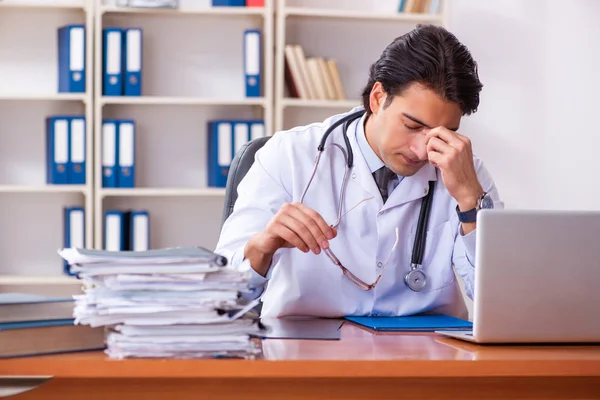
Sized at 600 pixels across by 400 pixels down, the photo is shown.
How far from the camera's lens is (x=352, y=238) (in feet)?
6.10

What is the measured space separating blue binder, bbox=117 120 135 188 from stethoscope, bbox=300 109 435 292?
1.79 metres

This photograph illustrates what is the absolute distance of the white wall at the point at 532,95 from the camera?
3.64m

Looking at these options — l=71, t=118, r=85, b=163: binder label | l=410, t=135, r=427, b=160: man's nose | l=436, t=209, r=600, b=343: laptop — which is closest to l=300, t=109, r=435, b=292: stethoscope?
l=410, t=135, r=427, b=160: man's nose

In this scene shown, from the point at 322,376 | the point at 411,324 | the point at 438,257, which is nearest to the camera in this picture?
the point at 322,376

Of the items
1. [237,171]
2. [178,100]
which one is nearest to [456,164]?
[237,171]

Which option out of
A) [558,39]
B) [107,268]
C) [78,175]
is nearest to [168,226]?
[78,175]

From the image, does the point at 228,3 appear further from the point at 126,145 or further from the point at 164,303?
the point at 164,303

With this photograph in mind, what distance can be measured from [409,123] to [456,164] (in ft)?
0.59

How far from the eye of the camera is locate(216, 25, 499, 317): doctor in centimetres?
173

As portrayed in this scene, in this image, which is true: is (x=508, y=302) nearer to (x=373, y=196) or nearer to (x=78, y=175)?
(x=373, y=196)

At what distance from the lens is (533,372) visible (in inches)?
42.6

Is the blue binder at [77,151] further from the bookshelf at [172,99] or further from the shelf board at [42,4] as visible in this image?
the shelf board at [42,4]

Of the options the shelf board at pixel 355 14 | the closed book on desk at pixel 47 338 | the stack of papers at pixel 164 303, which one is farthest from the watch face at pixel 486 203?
the shelf board at pixel 355 14

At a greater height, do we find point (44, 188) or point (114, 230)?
point (44, 188)
